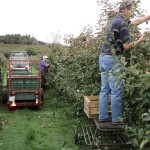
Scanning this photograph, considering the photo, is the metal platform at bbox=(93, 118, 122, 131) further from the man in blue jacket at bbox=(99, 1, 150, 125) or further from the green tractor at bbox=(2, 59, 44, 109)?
the green tractor at bbox=(2, 59, 44, 109)

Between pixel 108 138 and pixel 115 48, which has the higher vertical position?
pixel 115 48

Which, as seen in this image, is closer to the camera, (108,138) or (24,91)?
(108,138)

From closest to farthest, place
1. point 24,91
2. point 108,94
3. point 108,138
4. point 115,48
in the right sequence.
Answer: point 115,48, point 108,94, point 108,138, point 24,91

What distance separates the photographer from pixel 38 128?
758 centimetres

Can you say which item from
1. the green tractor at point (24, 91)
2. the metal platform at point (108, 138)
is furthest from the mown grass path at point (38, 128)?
the metal platform at point (108, 138)

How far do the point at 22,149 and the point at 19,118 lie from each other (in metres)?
2.76

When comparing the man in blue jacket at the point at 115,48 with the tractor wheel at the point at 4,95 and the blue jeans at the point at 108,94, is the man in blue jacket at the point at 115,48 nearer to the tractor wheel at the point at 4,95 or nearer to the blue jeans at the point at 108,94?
the blue jeans at the point at 108,94

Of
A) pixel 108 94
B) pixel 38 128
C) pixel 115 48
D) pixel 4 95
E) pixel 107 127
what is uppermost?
pixel 115 48

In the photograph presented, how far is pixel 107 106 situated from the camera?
5.54 meters

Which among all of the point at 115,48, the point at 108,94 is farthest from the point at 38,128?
the point at 115,48

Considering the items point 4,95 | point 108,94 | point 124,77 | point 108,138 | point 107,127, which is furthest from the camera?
point 4,95

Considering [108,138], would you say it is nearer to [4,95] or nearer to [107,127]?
[107,127]

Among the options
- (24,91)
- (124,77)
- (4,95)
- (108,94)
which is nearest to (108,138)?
(108,94)

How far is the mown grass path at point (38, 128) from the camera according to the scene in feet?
20.9
